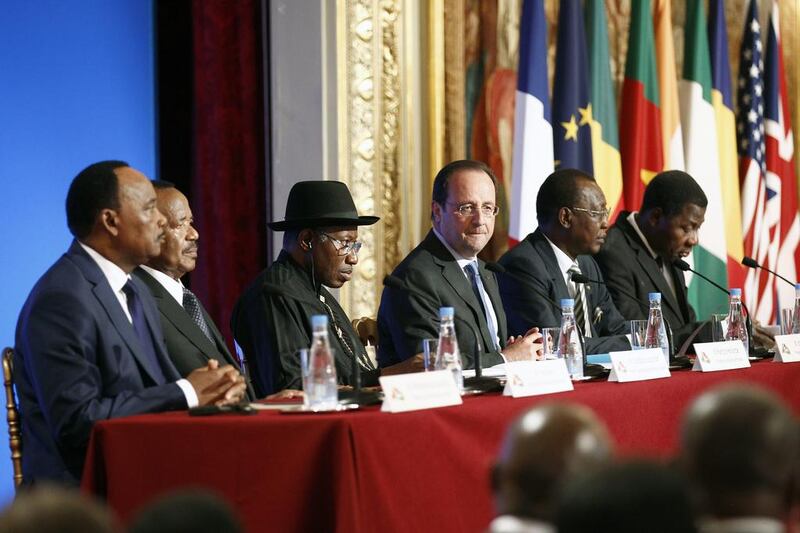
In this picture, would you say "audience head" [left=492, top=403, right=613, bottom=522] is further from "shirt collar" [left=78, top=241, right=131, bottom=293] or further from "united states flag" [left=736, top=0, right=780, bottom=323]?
"united states flag" [left=736, top=0, right=780, bottom=323]

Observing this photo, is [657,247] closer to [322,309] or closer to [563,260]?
[563,260]

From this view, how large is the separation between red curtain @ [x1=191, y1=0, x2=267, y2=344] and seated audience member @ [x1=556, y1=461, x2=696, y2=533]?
185 inches

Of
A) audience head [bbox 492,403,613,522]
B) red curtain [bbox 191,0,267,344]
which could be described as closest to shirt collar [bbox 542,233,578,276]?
red curtain [bbox 191,0,267,344]

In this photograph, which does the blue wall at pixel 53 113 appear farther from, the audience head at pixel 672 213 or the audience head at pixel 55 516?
the audience head at pixel 55 516

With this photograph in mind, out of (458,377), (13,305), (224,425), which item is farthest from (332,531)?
Result: (13,305)

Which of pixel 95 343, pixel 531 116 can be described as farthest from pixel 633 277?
pixel 95 343

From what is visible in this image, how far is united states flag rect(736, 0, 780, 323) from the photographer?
7.61 meters

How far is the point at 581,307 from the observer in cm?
470

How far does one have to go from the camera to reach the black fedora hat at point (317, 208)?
4049 millimetres

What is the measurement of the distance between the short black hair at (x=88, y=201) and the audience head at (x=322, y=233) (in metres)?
0.94

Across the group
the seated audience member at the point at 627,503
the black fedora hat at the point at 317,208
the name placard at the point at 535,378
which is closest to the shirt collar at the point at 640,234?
the black fedora hat at the point at 317,208

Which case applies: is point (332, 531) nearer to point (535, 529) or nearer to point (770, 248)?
point (535, 529)

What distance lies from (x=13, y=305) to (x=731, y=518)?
4.21 metres

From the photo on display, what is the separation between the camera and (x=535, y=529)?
86 centimetres
